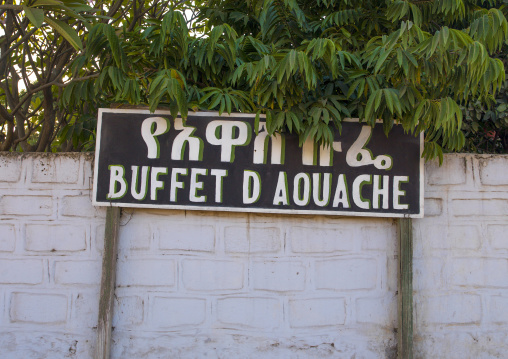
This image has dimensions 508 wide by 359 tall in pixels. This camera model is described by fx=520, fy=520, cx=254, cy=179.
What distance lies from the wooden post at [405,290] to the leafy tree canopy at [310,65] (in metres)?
0.50

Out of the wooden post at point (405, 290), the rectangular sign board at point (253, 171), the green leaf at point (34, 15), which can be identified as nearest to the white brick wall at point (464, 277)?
the wooden post at point (405, 290)

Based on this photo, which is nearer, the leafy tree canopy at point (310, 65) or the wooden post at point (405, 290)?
the leafy tree canopy at point (310, 65)

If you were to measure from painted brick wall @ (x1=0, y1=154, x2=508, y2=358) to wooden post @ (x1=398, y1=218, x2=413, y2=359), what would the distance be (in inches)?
3.6

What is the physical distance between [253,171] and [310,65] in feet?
2.54

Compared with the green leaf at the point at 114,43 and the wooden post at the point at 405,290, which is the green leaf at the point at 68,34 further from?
the wooden post at the point at 405,290

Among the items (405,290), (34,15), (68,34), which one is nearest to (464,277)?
(405,290)

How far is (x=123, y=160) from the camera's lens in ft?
10.5

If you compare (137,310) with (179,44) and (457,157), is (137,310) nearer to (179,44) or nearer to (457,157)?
(179,44)

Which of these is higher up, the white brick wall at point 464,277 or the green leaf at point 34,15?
the green leaf at point 34,15

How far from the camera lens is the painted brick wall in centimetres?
325

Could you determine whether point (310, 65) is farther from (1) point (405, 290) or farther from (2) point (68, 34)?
(1) point (405, 290)

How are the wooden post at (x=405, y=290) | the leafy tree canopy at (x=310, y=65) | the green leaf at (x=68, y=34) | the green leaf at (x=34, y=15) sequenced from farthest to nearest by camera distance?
the wooden post at (x=405, y=290)
the green leaf at (x=68, y=34)
the leafy tree canopy at (x=310, y=65)
the green leaf at (x=34, y=15)

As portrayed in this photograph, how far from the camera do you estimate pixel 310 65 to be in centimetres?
276

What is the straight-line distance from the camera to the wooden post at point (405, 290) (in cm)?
314
